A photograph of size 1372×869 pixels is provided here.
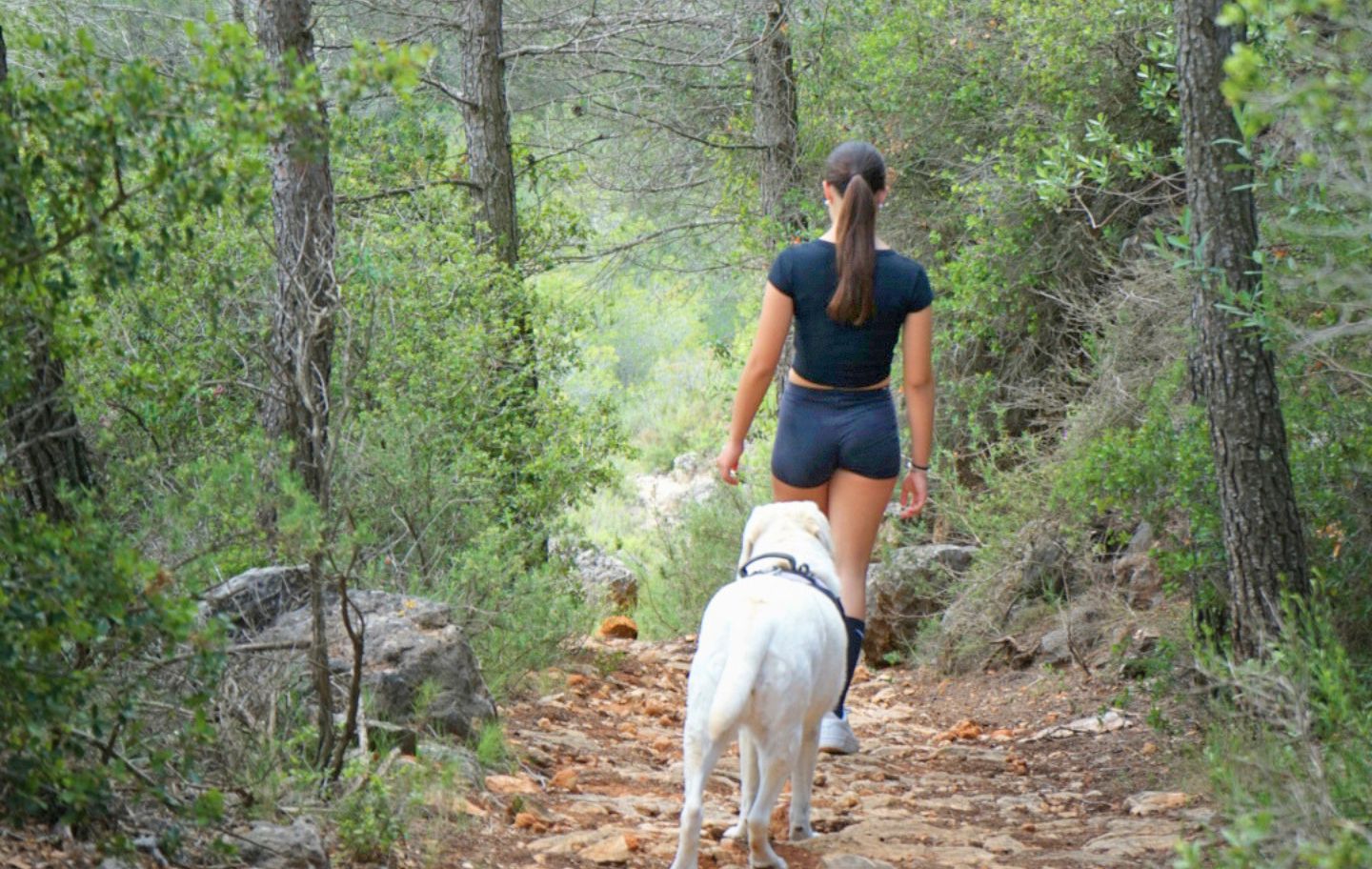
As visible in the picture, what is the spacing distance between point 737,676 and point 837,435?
158 centimetres

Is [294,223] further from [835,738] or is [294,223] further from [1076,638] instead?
[1076,638]

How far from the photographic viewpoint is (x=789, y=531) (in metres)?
5.07

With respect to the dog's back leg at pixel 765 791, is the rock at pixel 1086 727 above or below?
below

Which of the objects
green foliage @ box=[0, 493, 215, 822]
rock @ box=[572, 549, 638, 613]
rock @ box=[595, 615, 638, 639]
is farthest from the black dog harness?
rock @ box=[572, 549, 638, 613]

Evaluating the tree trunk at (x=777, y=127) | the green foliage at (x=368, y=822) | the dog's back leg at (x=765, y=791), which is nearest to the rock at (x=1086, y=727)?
the dog's back leg at (x=765, y=791)

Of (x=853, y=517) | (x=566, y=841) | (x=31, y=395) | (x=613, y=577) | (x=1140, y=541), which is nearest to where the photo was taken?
(x=31, y=395)

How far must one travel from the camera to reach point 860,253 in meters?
5.45

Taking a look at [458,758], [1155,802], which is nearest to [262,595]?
[458,758]

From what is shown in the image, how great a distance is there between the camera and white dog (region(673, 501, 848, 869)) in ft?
13.9

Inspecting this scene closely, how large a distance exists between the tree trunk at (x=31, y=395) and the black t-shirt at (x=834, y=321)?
259cm

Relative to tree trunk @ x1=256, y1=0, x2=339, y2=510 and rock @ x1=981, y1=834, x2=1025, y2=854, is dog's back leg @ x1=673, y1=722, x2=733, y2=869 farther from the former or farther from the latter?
tree trunk @ x1=256, y1=0, x2=339, y2=510

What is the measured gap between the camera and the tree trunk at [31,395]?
323cm

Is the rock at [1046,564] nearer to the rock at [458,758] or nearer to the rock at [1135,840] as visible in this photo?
the rock at [1135,840]

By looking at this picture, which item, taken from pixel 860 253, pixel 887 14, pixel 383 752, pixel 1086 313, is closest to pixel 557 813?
pixel 383 752
